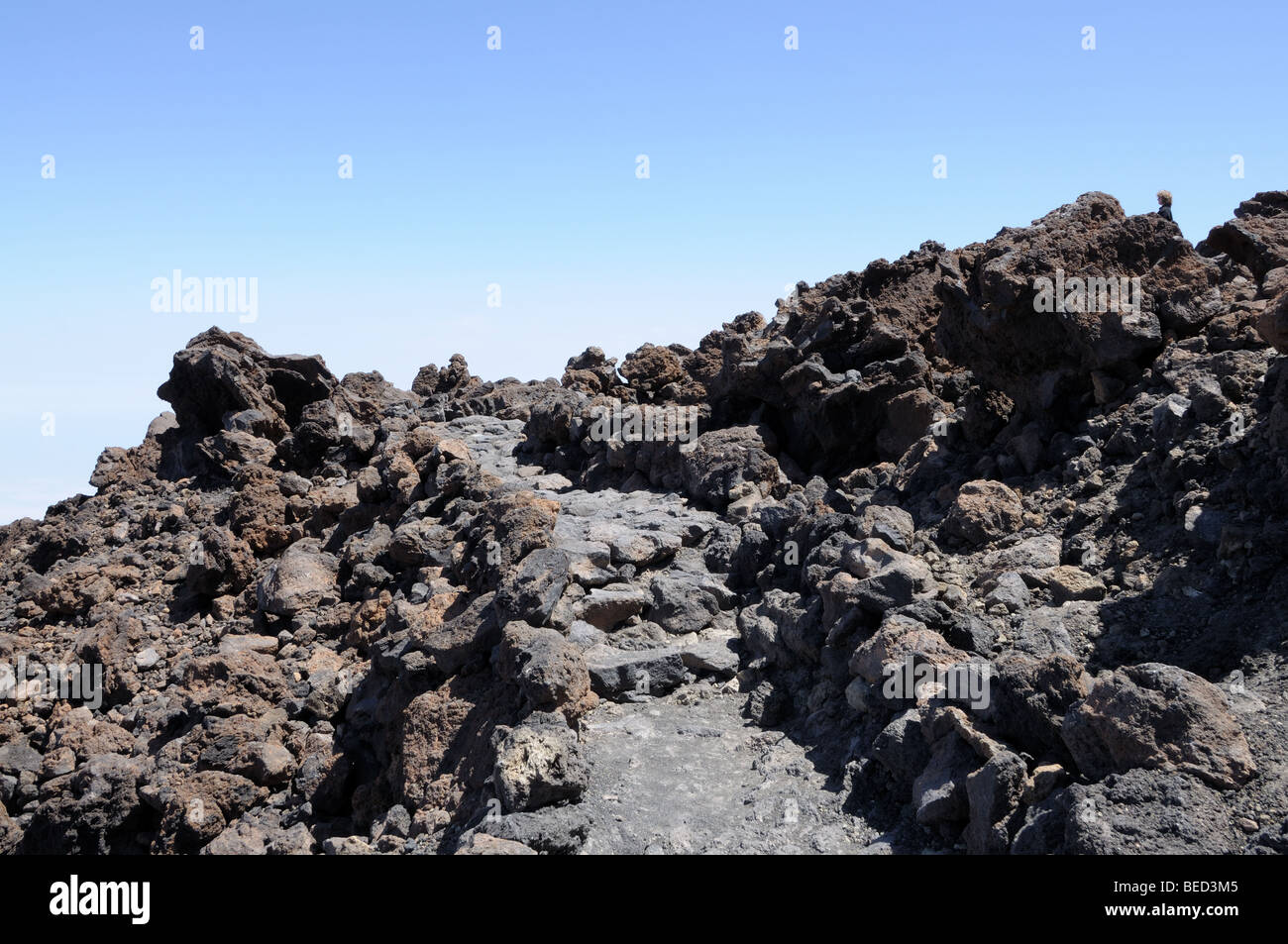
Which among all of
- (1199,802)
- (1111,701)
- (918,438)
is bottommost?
(1199,802)

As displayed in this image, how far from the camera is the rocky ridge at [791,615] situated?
6102 mm

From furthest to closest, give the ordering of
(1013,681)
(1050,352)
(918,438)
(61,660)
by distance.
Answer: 1. (61,660)
2. (918,438)
3. (1050,352)
4. (1013,681)

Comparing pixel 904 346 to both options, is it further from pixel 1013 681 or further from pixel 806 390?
pixel 1013 681

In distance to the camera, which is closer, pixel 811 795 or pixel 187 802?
pixel 811 795

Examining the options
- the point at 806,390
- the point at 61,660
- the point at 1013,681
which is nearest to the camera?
the point at 1013,681

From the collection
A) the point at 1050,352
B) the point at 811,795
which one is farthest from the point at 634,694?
the point at 1050,352

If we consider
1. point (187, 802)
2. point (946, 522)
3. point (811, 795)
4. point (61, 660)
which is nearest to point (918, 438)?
point (946, 522)

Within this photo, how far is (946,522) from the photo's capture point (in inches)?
367

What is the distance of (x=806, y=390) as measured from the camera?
1362 cm

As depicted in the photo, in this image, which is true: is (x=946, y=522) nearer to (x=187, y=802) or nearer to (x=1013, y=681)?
(x=1013, y=681)

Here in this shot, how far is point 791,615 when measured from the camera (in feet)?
29.7

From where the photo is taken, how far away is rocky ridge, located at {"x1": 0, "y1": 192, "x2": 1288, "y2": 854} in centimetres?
610

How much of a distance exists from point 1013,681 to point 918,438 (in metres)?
6.61

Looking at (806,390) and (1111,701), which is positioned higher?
(806,390)
